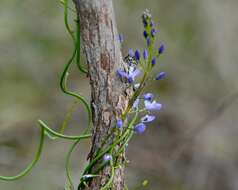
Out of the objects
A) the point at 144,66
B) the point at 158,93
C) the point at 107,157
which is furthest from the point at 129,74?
the point at 158,93

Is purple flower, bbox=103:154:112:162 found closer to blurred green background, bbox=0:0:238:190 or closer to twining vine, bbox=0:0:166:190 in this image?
twining vine, bbox=0:0:166:190

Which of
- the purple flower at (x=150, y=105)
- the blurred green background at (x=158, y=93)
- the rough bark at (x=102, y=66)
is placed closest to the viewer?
the rough bark at (x=102, y=66)

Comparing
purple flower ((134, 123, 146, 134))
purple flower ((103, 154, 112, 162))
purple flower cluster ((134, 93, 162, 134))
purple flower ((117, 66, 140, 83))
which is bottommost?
purple flower ((103, 154, 112, 162))

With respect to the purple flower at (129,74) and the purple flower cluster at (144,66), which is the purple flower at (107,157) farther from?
the purple flower at (129,74)

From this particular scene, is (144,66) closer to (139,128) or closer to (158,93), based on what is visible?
(139,128)

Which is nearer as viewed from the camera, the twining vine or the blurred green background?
the twining vine

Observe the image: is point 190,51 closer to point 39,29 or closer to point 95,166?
point 39,29

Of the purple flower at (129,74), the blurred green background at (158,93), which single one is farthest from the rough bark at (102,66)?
the blurred green background at (158,93)

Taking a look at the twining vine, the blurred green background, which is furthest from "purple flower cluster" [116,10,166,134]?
the blurred green background
